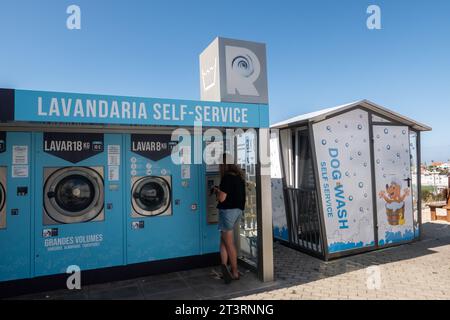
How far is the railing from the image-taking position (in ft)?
18.3

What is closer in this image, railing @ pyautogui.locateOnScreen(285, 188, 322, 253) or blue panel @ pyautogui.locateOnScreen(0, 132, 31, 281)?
A: blue panel @ pyautogui.locateOnScreen(0, 132, 31, 281)

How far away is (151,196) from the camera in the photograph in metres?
4.64

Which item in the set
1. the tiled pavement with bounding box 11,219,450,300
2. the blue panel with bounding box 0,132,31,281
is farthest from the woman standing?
the blue panel with bounding box 0,132,31,281

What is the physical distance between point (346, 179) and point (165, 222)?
3.33 meters

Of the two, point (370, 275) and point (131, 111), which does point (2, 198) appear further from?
point (370, 275)

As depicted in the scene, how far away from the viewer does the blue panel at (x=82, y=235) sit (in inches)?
158

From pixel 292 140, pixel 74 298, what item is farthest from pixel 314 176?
pixel 74 298

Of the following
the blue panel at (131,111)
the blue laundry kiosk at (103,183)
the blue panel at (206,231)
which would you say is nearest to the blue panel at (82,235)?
the blue laundry kiosk at (103,183)

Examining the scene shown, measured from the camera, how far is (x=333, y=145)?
18.1 ft

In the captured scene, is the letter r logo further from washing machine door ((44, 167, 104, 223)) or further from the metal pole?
washing machine door ((44, 167, 104, 223))

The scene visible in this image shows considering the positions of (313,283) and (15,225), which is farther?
(313,283)

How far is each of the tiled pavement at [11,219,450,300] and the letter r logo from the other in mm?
2694

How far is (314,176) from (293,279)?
1795 millimetres

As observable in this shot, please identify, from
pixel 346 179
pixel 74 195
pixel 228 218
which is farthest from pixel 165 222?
pixel 346 179
